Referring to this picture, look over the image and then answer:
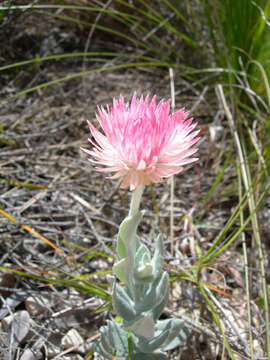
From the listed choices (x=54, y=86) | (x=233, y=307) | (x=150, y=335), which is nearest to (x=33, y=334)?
(x=150, y=335)

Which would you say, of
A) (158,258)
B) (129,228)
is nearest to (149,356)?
(158,258)

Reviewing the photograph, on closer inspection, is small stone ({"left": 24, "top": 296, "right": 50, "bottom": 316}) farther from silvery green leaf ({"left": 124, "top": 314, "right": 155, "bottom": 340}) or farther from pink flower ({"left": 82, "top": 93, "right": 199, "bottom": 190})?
pink flower ({"left": 82, "top": 93, "right": 199, "bottom": 190})

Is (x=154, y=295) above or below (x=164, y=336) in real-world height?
above

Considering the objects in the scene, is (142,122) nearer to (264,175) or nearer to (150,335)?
(150,335)

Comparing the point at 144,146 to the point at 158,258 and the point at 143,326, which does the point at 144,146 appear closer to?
the point at 158,258

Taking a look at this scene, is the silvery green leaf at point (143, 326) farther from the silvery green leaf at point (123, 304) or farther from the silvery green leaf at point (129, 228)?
the silvery green leaf at point (129, 228)

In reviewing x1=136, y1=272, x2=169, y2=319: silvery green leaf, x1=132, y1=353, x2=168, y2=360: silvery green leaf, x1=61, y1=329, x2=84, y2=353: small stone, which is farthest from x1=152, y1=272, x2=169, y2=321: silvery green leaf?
x1=61, y1=329, x2=84, y2=353: small stone
